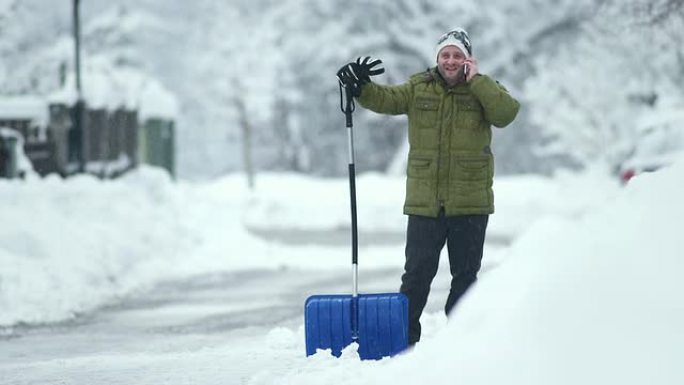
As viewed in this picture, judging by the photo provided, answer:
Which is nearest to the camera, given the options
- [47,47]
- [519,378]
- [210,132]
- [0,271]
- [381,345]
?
[519,378]

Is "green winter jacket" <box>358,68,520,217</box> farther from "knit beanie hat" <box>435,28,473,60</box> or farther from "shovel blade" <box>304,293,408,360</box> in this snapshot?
"shovel blade" <box>304,293,408,360</box>

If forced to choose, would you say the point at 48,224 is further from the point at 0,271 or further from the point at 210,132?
the point at 210,132

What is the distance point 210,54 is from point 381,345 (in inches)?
1727

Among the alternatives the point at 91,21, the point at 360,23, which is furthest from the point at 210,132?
the point at 360,23

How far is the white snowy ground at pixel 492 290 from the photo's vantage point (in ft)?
17.6

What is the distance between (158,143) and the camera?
25.5 metres

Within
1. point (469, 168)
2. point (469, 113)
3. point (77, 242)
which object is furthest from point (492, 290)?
point (77, 242)

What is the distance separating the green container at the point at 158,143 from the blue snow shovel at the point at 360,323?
17.1 metres

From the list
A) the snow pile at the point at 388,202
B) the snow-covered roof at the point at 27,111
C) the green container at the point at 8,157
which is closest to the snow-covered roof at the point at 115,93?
the snow-covered roof at the point at 27,111

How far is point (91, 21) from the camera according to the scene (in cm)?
5166

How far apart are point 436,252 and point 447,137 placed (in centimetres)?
66

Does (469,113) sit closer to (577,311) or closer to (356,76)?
(356,76)

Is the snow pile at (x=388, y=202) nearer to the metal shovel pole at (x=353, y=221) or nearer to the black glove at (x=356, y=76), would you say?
the metal shovel pole at (x=353, y=221)

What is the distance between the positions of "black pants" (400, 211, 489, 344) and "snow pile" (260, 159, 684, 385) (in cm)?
140
